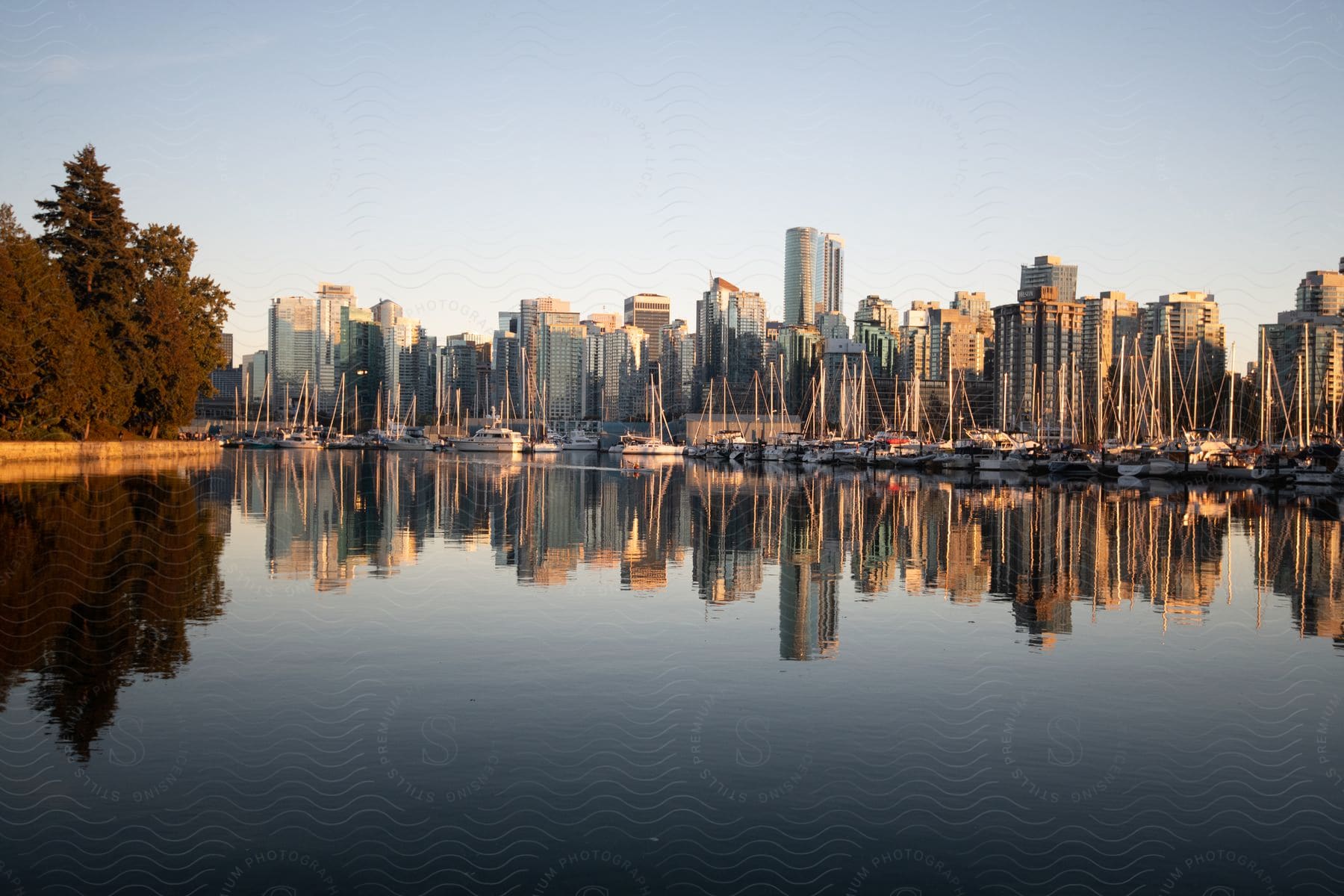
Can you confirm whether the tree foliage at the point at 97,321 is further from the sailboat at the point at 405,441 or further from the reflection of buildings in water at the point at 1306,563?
the sailboat at the point at 405,441

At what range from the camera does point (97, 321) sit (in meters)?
63.8

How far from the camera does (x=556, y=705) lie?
11805mm

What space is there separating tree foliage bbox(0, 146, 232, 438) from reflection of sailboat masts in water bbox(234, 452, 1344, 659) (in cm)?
1196

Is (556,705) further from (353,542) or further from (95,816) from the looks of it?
(353,542)

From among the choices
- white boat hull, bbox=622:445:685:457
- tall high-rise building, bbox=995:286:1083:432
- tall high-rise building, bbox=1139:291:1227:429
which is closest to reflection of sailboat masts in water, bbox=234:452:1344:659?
white boat hull, bbox=622:445:685:457

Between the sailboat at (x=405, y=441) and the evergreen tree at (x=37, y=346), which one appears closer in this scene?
the evergreen tree at (x=37, y=346)

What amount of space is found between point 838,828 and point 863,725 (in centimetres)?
279

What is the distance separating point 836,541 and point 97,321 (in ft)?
172

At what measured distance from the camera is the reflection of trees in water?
12.0 m

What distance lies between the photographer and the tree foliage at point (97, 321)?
5334 cm

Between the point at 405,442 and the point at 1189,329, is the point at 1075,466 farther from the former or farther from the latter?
the point at 1189,329

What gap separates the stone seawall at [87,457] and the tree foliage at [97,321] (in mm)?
1301

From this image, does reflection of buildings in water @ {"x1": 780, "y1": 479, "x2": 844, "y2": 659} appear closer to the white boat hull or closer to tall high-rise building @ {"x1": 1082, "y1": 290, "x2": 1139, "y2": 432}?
the white boat hull

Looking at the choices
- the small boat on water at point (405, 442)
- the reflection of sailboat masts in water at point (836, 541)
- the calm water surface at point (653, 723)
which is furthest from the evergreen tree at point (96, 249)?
the small boat on water at point (405, 442)
